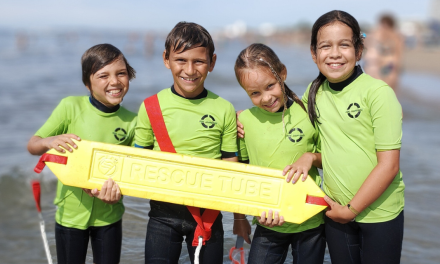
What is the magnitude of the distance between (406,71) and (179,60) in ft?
71.1

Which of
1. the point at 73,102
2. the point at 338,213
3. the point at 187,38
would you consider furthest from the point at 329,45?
the point at 73,102

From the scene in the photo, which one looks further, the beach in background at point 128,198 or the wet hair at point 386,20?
the wet hair at point 386,20

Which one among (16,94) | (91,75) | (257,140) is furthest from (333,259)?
(16,94)

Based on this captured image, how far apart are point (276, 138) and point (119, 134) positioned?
45.7 inches

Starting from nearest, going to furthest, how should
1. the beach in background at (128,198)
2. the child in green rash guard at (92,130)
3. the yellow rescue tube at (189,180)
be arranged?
the yellow rescue tube at (189,180)
the child in green rash guard at (92,130)
the beach in background at (128,198)

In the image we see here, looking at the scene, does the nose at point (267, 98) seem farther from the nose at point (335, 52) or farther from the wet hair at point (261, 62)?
the nose at point (335, 52)

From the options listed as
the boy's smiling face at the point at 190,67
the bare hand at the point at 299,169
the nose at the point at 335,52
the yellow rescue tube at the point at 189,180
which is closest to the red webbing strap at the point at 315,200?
the yellow rescue tube at the point at 189,180

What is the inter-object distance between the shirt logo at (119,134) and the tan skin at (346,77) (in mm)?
1485

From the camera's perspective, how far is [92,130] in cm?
298

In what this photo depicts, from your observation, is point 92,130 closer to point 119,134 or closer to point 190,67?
point 119,134

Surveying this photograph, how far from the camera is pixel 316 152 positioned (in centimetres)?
283

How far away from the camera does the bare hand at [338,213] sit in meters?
2.49

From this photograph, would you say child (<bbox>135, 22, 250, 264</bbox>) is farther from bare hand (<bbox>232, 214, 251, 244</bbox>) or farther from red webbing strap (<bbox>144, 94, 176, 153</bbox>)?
bare hand (<bbox>232, 214, 251, 244</bbox>)

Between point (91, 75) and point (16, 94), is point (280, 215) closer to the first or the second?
point (91, 75)
